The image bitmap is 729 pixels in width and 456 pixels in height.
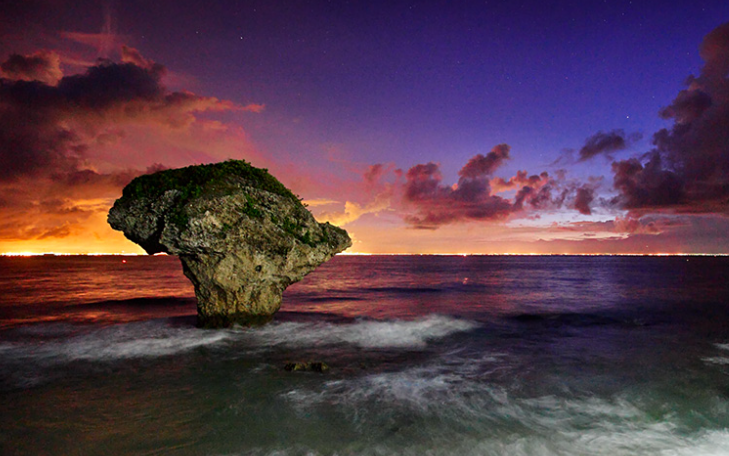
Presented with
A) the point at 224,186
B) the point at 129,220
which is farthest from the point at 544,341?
the point at 129,220

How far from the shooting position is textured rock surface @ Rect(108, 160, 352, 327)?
1200cm

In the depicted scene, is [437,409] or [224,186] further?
[224,186]

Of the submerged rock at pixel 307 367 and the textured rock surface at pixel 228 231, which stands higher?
the textured rock surface at pixel 228 231

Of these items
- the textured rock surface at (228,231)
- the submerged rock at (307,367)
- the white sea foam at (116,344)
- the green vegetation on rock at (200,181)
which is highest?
the green vegetation on rock at (200,181)

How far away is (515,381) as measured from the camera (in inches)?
366

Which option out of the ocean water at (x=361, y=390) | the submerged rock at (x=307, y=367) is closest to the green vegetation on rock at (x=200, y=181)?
the ocean water at (x=361, y=390)

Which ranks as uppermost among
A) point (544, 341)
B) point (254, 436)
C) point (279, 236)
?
point (279, 236)

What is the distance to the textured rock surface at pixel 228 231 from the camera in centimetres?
1200

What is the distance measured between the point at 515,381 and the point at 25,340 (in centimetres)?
1688

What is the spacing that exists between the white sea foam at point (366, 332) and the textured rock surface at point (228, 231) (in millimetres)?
1370

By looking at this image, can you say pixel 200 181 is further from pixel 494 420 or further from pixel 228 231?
pixel 494 420

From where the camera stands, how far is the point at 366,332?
15266 mm

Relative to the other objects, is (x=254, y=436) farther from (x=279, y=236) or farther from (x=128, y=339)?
(x=128, y=339)

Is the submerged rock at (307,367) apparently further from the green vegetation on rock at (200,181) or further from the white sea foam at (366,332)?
the green vegetation on rock at (200,181)
